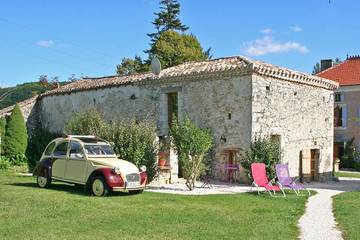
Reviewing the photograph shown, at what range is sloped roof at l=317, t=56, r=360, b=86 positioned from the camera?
32250 mm

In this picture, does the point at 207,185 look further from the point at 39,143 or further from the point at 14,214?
the point at 39,143

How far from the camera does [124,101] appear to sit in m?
22.0

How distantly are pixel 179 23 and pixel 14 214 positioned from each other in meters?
37.1

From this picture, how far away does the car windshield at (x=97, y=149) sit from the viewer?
13141mm

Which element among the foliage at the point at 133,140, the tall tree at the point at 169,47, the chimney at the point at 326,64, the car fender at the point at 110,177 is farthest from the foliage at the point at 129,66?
the car fender at the point at 110,177

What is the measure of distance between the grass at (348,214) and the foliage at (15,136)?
52.1 feet

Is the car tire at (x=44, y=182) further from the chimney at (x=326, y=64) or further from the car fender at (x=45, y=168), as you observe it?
the chimney at (x=326, y=64)

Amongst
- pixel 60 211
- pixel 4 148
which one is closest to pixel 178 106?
pixel 4 148

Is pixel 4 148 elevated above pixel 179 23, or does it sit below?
below

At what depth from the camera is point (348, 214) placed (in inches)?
409

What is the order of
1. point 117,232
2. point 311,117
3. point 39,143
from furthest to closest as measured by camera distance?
point 39,143 → point 311,117 → point 117,232

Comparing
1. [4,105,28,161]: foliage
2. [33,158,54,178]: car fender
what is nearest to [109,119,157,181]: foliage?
[33,158,54,178]: car fender

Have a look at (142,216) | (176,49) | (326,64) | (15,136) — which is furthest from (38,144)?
(326,64)

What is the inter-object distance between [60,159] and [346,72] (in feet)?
84.8
